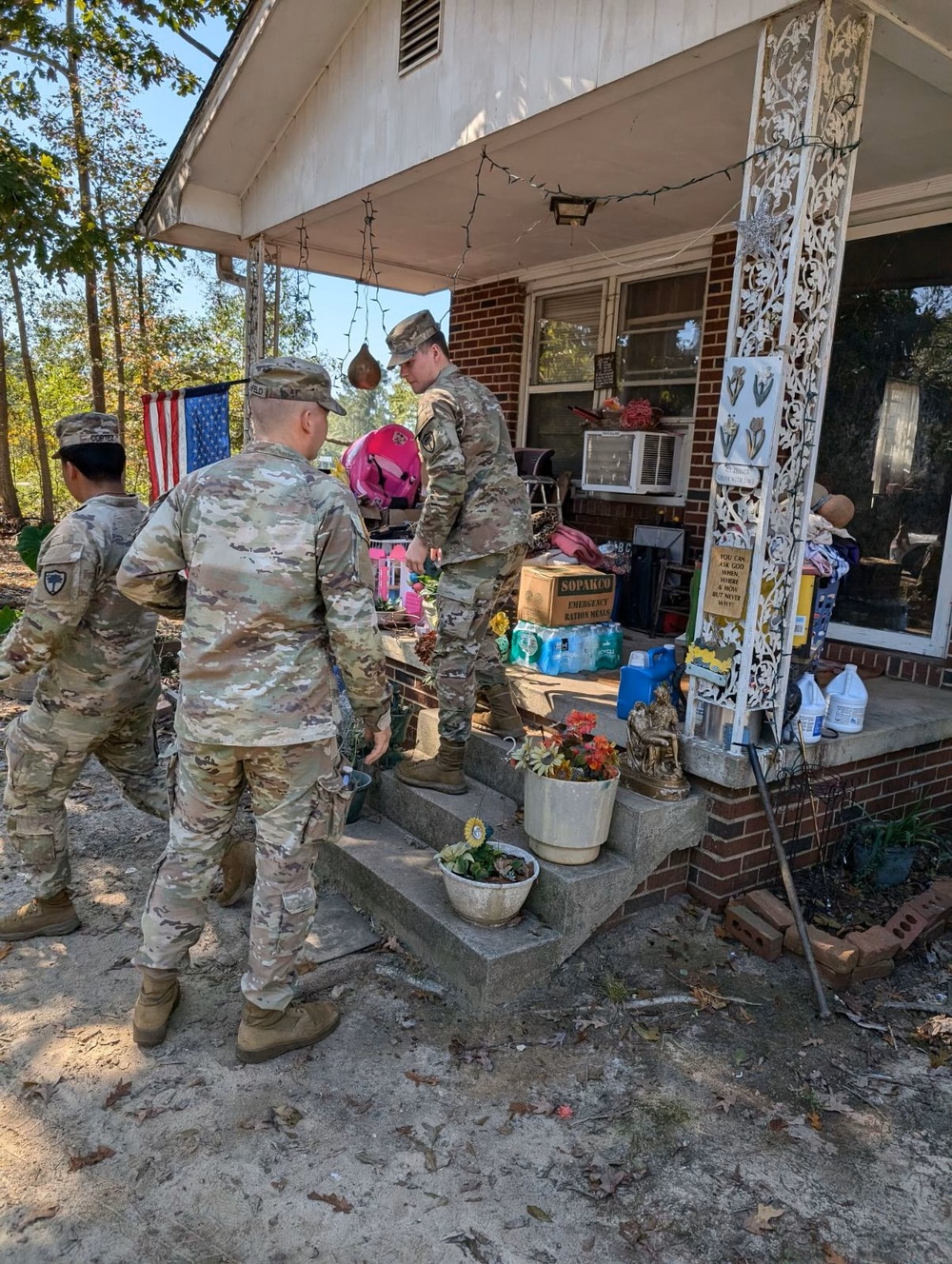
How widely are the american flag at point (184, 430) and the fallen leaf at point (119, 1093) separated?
439 centimetres

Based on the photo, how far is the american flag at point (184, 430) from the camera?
6.07 meters

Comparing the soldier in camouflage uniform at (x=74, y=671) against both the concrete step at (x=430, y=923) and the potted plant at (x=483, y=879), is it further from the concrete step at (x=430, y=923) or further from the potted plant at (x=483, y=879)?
the potted plant at (x=483, y=879)

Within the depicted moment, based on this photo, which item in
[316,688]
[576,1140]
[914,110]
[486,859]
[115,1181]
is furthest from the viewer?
[914,110]

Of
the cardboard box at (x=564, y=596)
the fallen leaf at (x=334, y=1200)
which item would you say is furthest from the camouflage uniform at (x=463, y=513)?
the fallen leaf at (x=334, y=1200)

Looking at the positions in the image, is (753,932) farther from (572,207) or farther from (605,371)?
(605,371)

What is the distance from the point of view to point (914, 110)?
12.4 feet

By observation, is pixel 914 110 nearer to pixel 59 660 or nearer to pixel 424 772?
pixel 424 772

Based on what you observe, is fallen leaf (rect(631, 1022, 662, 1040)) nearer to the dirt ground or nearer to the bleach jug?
the dirt ground

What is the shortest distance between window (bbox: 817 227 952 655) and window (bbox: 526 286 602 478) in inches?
82.1

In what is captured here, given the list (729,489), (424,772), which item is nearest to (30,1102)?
(424,772)

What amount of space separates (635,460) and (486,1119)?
14.5ft

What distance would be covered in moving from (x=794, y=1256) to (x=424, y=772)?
2.28 meters

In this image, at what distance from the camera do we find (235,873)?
3643 mm

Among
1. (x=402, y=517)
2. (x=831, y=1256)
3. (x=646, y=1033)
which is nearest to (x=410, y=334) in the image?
(x=402, y=517)
